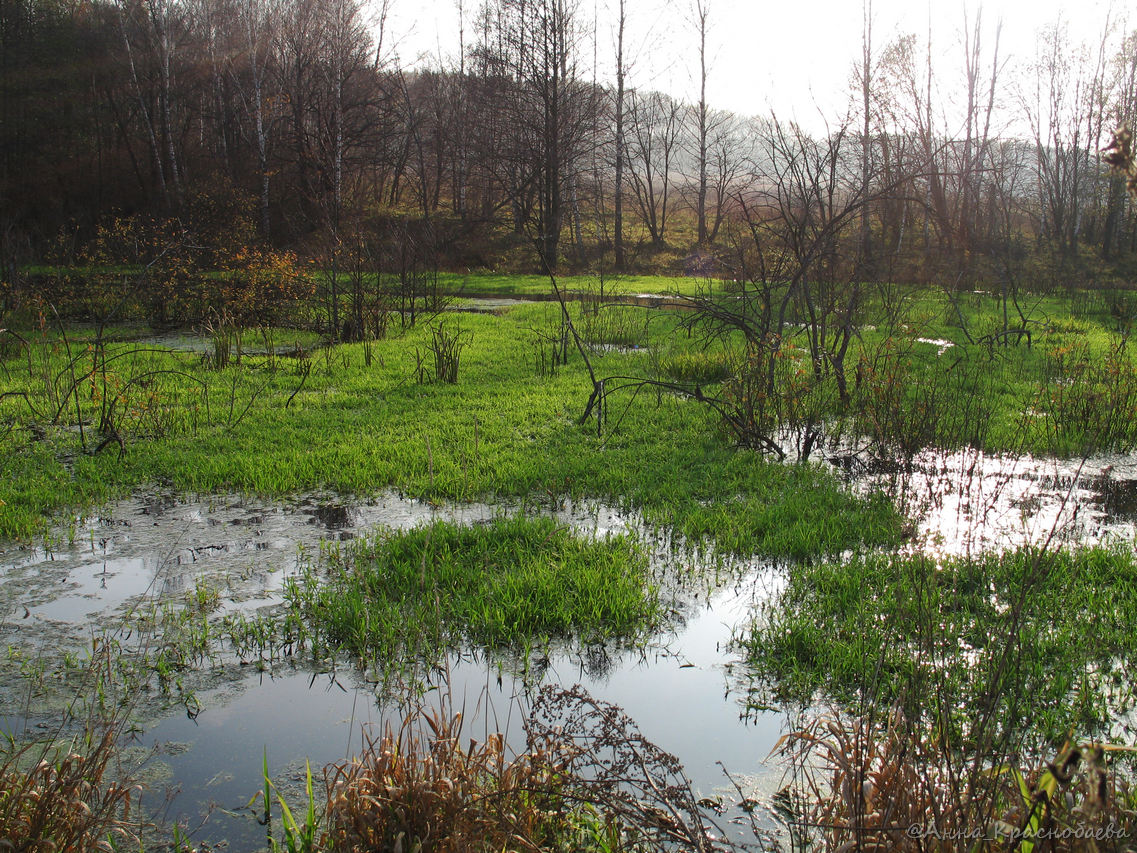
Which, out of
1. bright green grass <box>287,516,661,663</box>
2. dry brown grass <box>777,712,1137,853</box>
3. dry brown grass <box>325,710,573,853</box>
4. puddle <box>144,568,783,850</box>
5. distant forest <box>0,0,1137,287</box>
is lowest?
puddle <box>144,568,783,850</box>

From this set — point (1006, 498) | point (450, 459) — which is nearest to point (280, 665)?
point (450, 459)

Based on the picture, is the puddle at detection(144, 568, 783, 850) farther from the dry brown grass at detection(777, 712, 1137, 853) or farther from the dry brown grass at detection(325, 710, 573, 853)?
the dry brown grass at detection(777, 712, 1137, 853)

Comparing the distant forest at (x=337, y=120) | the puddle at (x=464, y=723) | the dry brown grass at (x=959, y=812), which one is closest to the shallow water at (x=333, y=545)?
the puddle at (x=464, y=723)

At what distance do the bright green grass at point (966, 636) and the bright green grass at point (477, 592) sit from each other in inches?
29.0

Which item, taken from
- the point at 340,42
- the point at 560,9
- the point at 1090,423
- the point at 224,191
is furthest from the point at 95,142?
the point at 1090,423

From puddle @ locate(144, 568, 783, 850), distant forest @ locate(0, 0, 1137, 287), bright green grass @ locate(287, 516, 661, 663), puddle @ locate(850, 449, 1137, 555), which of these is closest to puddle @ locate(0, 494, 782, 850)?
puddle @ locate(144, 568, 783, 850)

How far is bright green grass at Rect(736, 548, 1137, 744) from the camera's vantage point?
308 cm

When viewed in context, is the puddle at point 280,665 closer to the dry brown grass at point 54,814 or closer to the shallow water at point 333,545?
the shallow water at point 333,545

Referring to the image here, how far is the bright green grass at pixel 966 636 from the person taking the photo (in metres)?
3.08

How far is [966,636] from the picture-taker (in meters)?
3.72

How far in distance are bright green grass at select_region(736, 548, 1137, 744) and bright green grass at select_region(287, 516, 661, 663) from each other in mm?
737

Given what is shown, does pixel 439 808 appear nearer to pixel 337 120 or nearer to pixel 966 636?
pixel 966 636

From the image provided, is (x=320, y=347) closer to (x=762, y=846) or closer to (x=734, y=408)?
(x=734, y=408)

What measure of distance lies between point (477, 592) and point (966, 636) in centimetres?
240
